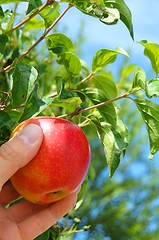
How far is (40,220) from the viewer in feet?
3.26

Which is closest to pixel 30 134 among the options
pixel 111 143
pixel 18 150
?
pixel 18 150

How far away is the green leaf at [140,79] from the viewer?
0.87 m

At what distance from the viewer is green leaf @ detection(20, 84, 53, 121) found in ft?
2.67

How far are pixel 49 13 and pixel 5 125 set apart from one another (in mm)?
224

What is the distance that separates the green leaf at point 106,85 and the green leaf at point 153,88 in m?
0.10

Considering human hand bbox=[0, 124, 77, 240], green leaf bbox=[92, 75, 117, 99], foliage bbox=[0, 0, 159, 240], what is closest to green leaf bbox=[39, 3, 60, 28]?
foliage bbox=[0, 0, 159, 240]

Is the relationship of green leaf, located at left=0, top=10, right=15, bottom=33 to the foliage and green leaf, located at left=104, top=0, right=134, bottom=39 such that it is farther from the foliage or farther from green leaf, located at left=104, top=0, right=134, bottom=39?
green leaf, located at left=104, top=0, right=134, bottom=39

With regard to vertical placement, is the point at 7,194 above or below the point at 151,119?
below

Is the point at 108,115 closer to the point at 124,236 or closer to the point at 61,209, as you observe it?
the point at 61,209

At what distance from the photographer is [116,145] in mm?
906

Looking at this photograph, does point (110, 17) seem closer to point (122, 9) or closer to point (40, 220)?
point (122, 9)

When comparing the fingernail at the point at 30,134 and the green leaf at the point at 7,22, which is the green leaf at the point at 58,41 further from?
the fingernail at the point at 30,134

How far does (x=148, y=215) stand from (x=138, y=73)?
18.4 feet

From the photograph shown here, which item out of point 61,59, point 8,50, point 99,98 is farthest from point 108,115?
point 8,50
